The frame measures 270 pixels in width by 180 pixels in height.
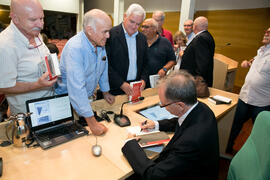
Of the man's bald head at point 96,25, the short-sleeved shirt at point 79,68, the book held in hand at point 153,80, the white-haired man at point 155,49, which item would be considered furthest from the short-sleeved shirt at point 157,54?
the man's bald head at point 96,25

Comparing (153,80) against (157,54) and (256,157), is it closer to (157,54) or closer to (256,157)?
(157,54)

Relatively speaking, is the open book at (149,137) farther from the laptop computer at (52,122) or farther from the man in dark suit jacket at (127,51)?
the man in dark suit jacket at (127,51)

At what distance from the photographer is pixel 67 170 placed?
3.14 ft

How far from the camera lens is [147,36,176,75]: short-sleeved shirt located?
96.7 inches

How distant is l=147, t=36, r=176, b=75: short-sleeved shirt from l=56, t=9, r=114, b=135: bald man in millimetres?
1164

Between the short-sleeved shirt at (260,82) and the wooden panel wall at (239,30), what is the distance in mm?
2557

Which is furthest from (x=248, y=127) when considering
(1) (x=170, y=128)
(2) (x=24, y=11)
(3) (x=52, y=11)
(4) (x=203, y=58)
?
(3) (x=52, y=11)

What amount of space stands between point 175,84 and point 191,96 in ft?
0.36

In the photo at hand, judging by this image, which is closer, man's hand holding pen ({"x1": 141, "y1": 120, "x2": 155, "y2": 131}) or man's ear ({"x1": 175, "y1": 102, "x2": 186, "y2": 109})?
man's ear ({"x1": 175, "y1": 102, "x2": 186, "y2": 109})

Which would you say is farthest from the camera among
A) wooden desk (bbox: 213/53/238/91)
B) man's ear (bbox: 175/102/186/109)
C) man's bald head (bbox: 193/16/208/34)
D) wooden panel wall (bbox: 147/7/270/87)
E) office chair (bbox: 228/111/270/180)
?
wooden panel wall (bbox: 147/7/270/87)

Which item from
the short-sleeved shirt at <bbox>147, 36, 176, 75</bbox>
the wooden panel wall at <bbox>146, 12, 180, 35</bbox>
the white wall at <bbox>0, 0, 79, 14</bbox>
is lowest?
the short-sleeved shirt at <bbox>147, 36, 176, 75</bbox>

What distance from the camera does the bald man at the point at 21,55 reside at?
1.10 meters

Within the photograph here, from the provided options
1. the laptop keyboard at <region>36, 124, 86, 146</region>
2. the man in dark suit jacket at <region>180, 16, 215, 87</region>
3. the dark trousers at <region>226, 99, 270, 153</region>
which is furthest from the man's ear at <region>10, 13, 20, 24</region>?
the dark trousers at <region>226, 99, 270, 153</region>

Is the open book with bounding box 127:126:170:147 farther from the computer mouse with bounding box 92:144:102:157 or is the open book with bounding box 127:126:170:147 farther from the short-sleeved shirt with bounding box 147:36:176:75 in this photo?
the short-sleeved shirt with bounding box 147:36:176:75
